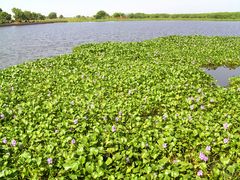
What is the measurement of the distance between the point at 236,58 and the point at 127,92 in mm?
11404

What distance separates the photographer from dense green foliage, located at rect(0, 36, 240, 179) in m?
5.39

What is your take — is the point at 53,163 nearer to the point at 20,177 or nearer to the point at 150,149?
the point at 20,177

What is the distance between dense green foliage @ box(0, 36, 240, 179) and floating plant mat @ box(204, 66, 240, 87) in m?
1.70

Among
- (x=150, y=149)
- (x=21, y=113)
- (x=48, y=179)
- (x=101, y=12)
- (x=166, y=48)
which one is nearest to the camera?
(x=48, y=179)

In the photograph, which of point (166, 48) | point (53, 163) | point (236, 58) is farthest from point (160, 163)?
point (166, 48)

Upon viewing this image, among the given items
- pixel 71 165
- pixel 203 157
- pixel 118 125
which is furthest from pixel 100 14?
pixel 71 165

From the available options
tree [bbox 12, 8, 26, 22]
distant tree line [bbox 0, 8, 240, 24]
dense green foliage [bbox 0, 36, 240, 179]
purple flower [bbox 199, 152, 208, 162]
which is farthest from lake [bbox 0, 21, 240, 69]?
tree [bbox 12, 8, 26, 22]

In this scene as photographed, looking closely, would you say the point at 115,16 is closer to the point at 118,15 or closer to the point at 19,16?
the point at 118,15

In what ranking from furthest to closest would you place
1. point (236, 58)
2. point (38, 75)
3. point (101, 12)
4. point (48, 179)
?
point (101, 12), point (236, 58), point (38, 75), point (48, 179)

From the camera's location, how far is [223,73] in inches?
664

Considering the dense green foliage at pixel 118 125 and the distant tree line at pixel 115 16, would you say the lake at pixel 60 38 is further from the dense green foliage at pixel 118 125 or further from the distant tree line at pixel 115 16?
the distant tree line at pixel 115 16

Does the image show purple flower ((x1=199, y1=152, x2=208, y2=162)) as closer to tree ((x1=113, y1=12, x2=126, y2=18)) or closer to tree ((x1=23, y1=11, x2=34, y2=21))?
tree ((x1=23, y1=11, x2=34, y2=21))

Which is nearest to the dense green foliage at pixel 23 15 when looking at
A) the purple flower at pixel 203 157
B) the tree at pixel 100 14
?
the tree at pixel 100 14

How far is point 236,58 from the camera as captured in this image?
1928cm
